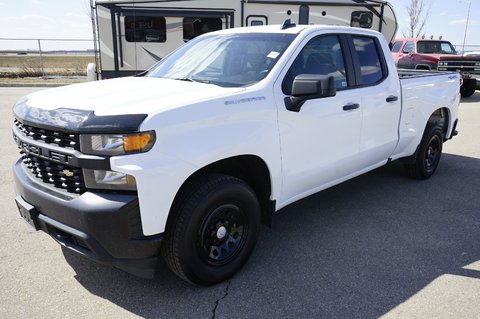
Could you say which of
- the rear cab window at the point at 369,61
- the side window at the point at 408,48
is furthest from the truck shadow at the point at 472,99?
the rear cab window at the point at 369,61

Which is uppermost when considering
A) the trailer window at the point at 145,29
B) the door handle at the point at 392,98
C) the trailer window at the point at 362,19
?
the trailer window at the point at 362,19

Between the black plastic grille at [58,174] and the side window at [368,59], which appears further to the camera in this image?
the side window at [368,59]

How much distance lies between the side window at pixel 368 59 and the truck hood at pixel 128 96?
1.78 meters

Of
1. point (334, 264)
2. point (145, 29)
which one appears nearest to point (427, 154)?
point (334, 264)

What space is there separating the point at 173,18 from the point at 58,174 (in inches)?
339

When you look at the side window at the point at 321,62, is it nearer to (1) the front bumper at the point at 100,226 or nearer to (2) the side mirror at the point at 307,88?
(2) the side mirror at the point at 307,88

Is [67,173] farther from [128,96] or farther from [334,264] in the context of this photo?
[334,264]

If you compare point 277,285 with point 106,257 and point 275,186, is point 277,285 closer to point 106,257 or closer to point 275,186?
point 275,186

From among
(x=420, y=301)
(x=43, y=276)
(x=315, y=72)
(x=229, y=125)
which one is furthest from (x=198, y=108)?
(x=420, y=301)

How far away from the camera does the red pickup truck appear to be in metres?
14.2

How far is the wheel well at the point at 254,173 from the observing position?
10.7 feet

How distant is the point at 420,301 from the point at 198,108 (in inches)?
82.7

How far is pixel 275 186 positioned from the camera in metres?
3.47

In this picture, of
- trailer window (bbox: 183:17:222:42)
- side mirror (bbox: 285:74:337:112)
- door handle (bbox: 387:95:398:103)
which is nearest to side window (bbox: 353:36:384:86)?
door handle (bbox: 387:95:398:103)
